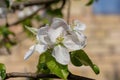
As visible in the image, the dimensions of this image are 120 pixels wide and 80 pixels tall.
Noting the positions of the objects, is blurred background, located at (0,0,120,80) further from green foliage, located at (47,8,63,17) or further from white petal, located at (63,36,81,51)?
white petal, located at (63,36,81,51)

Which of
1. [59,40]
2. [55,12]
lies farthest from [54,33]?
[55,12]

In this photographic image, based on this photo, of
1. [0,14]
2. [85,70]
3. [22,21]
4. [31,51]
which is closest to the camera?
[31,51]

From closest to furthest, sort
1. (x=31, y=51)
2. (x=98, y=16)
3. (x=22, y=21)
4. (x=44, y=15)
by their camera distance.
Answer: (x=31, y=51) → (x=22, y=21) → (x=44, y=15) → (x=98, y=16)

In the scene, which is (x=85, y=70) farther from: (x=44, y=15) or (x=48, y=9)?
(x=48, y=9)

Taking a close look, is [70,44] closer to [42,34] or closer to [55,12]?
[42,34]

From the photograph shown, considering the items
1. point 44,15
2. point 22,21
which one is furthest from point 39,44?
point 44,15

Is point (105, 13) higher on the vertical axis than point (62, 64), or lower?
lower

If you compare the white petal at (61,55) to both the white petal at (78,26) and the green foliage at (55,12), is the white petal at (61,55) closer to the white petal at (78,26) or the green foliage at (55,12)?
the white petal at (78,26)

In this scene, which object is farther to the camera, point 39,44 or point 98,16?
point 98,16
